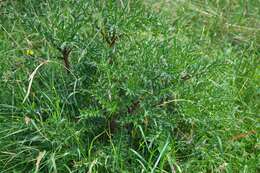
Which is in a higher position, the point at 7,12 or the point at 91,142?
the point at 7,12

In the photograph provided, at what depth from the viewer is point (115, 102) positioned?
2.36 meters

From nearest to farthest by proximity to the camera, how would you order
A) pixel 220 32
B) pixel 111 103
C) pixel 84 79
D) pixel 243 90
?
pixel 111 103
pixel 84 79
pixel 243 90
pixel 220 32

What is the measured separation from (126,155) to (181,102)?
383mm

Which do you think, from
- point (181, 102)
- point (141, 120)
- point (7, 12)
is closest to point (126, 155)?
point (141, 120)

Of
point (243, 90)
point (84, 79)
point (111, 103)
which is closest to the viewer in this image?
point (111, 103)

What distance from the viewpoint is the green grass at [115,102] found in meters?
2.37

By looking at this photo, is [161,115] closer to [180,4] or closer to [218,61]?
[218,61]

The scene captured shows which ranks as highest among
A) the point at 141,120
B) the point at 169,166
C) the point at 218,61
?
the point at 218,61

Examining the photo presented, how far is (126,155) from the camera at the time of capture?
2.39m

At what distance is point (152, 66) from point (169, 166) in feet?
1.63

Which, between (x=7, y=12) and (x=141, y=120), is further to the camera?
(x=7, y=12)

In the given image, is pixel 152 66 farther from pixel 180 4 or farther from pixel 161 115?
pixel 180 4

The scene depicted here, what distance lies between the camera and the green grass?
2.37 m

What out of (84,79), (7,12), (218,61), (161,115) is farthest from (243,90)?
(7,12)
